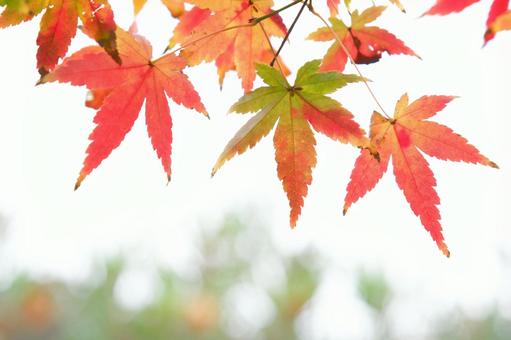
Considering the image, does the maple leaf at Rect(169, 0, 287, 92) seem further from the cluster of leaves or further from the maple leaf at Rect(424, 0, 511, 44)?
the maple leaf at Rect(424, 0, 511, 44)

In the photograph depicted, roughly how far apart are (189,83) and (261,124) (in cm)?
10

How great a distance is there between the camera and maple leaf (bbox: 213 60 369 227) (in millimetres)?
624

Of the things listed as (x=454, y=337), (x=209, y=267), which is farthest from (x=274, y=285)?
(x=454, y=337)

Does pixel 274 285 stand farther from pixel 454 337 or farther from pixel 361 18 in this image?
pixel 361 18

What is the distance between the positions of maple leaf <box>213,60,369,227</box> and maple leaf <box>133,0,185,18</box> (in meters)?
0.25

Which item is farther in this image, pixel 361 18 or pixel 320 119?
pixel 361 18

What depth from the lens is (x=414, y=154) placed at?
0.71 meters

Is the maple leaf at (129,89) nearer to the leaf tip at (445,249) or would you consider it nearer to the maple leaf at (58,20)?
the maple leaf at (58,20)

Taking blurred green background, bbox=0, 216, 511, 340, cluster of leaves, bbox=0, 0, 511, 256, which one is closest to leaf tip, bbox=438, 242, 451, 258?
cluster of leaves, bbox=0, 0, 511, 256

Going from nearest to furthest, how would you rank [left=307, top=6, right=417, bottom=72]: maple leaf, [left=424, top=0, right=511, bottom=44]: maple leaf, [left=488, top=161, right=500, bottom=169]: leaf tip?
1. [left=424, top=0, right=511, bottom=44]: maple leaf
2. [left=488, top=161, right=500, bottom=169]: leaf tip
3. [left=307, top=6, right=417, bottom=72]: maple leaf

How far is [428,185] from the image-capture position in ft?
2.23

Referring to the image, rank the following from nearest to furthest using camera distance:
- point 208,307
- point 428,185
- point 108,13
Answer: point 108,13 < point 428,185 < point 208,307

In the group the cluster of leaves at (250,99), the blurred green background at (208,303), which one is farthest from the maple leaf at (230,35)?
the blurred green background at (208,303)

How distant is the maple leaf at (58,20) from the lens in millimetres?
560
